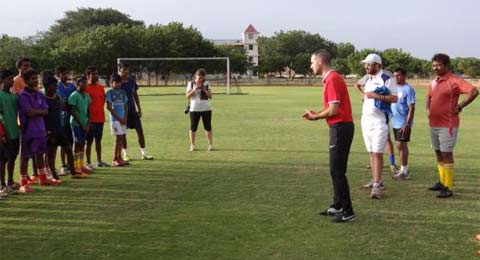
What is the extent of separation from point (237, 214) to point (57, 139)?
3.86 meters

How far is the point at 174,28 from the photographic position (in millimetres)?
71375

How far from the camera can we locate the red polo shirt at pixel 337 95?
5.88 metres

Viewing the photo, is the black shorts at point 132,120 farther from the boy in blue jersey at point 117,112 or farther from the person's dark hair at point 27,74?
the person's dark hair at point 27,74

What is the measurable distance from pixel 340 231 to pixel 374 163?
6.00 ft

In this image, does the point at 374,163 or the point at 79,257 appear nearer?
the point at 79,257

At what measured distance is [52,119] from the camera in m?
8.43

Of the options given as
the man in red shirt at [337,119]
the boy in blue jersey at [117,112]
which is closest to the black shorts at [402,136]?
the man in red shirt at [337,119]

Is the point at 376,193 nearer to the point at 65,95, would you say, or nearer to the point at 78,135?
the point at 78,135

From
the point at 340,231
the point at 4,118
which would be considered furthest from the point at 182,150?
the point at 340,231

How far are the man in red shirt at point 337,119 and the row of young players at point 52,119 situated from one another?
14.7 ft

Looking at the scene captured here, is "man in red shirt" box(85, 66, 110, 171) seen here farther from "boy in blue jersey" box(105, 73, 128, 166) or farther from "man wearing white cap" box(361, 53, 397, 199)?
"man wearing white cap" box(361, 53, 397, 199)

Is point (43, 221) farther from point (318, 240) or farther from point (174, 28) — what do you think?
point (174, 28)

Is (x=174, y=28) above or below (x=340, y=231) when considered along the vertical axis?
above

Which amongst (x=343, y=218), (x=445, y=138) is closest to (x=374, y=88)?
(x=445, y=138)
